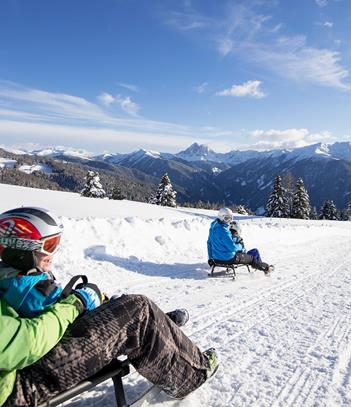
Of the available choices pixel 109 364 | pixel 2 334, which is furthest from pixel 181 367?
pixel 2 334

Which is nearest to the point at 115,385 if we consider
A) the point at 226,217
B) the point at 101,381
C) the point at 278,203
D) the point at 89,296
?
the point at 101,381

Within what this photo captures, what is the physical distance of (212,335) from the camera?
4.87 meters

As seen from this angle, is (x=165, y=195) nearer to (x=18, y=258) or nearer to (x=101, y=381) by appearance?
(x=101, y=381)

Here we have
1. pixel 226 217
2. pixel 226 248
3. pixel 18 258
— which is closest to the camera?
pixel 18 258

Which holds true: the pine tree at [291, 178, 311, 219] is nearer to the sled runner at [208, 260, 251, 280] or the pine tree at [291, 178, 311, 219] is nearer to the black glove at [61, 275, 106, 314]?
the sled runner at [208, 260, 251, 280]

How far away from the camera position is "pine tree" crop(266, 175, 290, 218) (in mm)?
54844

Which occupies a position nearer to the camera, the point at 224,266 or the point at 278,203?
the point at 224,266

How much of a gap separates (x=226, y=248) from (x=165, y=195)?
43.4 metres

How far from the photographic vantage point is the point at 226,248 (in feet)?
28.1

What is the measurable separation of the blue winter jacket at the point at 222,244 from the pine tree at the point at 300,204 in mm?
45912

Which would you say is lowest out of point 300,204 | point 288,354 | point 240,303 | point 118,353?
point 300,204

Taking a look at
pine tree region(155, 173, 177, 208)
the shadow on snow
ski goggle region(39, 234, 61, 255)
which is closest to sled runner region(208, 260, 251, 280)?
the shadow on snow

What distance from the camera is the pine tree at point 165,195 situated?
51.4 m

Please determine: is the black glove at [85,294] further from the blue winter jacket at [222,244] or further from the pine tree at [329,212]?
the pine tree at [329,212]
